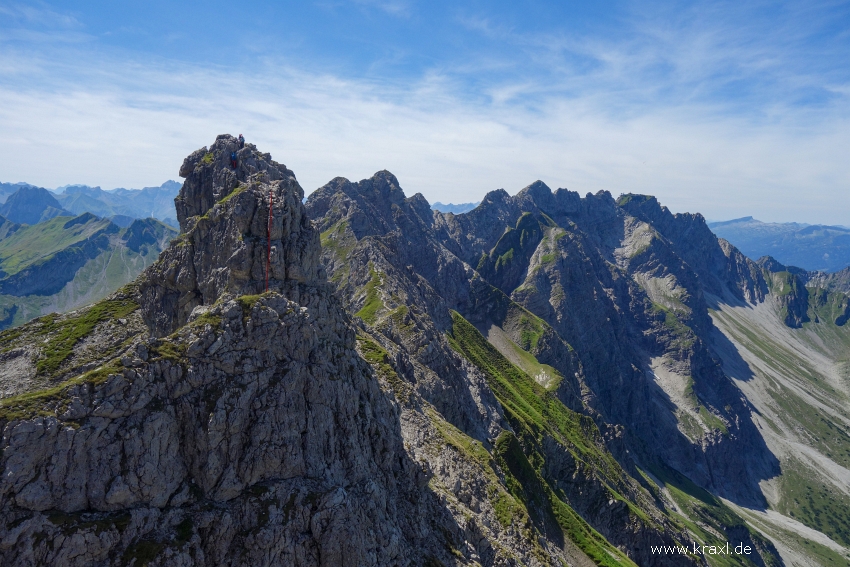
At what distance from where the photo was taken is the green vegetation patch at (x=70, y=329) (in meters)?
79.1

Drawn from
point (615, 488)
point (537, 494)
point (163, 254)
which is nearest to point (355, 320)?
point (163, 254)

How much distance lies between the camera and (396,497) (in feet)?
218

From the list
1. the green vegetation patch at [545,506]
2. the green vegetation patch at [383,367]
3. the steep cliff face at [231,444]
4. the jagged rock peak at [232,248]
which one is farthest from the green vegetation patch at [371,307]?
the steep cliff face at [231,444]

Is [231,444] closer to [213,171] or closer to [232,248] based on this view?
[232,248]

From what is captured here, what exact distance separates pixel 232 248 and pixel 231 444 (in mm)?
38908

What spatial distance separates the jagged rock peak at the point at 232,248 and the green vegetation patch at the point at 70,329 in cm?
526

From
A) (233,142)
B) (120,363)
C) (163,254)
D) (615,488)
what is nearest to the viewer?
(120,363)

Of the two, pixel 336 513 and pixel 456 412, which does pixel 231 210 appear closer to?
pixel 336 513

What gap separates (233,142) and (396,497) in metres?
87.3

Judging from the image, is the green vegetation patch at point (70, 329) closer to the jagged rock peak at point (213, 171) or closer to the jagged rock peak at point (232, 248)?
the jagged rock peak at point (232, 248)

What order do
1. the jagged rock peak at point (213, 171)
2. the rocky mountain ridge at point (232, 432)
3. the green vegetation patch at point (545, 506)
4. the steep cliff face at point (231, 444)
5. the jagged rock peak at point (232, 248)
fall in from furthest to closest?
the green vegetation patch at point (545, 506)
the jagged rock peak at point (213, 171)
the jagged rock peak at point (232, 248)
the rocky mountain ridge at point (232, 432)
the steep cliff face at point (231, 444)

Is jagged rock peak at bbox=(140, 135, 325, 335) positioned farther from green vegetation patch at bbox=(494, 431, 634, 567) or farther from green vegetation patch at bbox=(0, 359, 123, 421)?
green vegetation patch at bbox=(494, 431, 634, 567)

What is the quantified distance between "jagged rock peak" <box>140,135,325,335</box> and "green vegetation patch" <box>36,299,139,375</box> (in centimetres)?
526

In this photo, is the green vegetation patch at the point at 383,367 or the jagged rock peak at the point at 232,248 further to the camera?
the green vegetation patch at the point at 383,367
